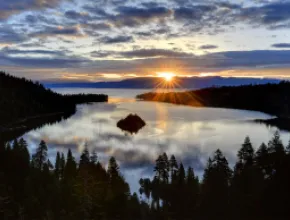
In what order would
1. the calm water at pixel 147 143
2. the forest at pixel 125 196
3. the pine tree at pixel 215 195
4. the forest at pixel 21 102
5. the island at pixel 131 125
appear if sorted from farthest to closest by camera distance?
the forest at pixel 21 102
the island at pixel 131 125
the calm water at pixel 147 143
the pine tree at pixel 215 195
the forest at pixel 125 196

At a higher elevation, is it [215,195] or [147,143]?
[215,195]

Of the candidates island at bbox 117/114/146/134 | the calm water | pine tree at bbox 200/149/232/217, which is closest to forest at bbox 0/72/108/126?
the calm water

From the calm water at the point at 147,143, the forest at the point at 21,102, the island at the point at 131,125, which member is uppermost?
the forest at the point at 21,102

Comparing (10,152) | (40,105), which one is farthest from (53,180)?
(40,105)

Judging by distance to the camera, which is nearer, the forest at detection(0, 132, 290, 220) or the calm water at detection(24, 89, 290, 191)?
the forest at detection(0, 132, 290, 220)

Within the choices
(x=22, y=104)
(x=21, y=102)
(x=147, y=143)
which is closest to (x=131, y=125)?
(x=147, y=143)

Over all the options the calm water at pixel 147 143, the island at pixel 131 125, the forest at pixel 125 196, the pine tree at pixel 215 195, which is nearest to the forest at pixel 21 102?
the calm water at pixel 147 143

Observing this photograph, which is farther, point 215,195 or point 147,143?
point 147,143

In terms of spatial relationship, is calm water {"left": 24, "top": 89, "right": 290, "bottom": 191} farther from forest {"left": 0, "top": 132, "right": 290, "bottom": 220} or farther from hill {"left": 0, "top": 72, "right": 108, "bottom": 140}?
hill {"left": 0, "top": 72, "right": 108, "bottom": 140}

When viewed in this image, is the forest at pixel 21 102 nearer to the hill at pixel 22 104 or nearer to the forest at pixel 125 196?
the hill at pixel 22 104

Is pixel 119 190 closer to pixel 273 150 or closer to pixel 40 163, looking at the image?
pixel 40 163

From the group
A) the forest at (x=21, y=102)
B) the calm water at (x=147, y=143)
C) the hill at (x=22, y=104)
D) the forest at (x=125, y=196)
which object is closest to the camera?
the forest at (x=125, y=196)

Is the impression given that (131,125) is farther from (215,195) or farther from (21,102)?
(215,195)

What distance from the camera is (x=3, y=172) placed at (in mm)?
36656
